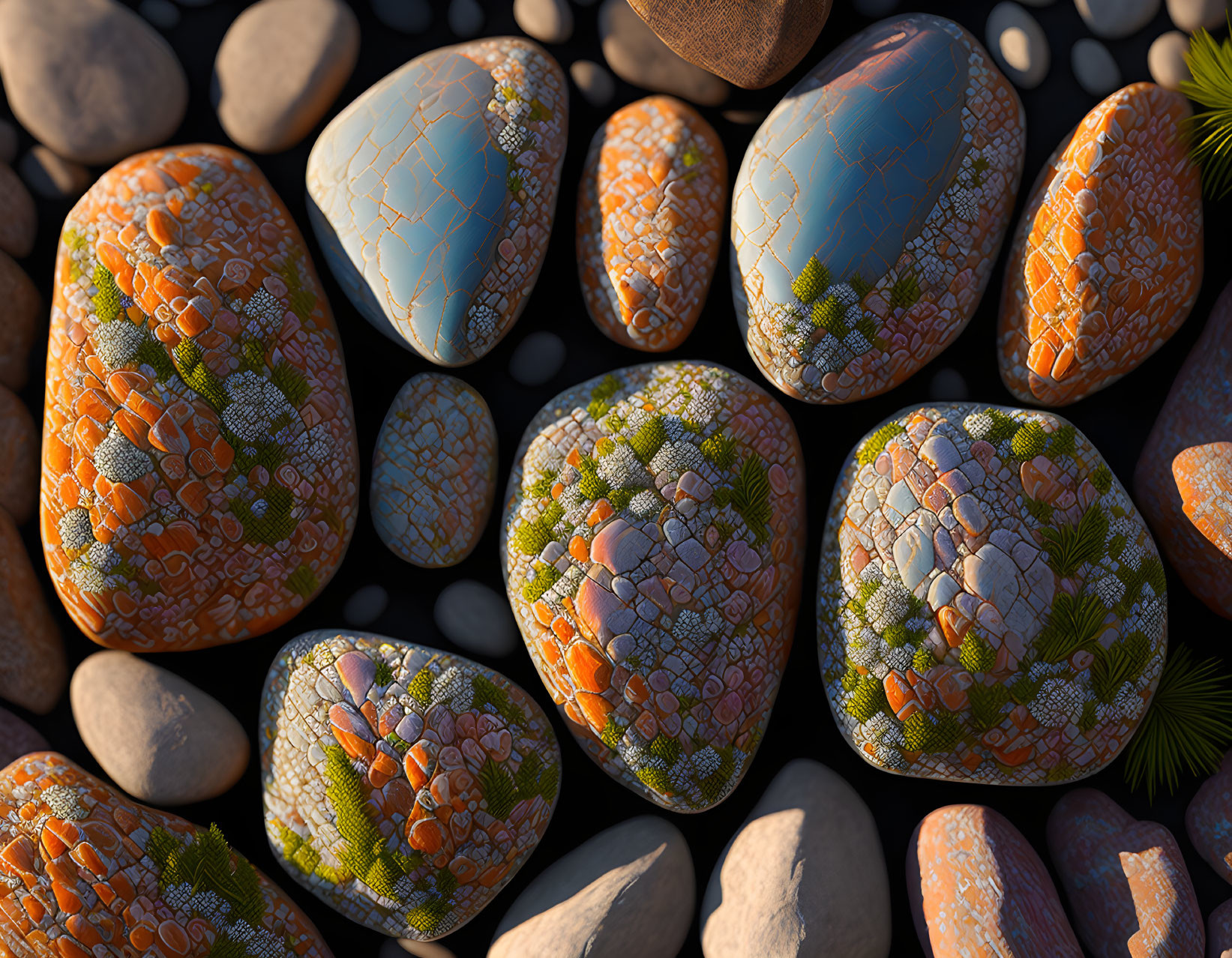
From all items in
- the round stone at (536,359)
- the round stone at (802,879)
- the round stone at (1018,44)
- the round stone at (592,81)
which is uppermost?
the round stone at (592,81)

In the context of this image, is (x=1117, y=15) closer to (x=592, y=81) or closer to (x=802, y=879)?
(x=592, y=81)

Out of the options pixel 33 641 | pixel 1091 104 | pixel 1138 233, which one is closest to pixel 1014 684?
pixel 1138 233

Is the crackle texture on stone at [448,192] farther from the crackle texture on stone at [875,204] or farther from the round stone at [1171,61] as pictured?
the round stone at [1171,61]

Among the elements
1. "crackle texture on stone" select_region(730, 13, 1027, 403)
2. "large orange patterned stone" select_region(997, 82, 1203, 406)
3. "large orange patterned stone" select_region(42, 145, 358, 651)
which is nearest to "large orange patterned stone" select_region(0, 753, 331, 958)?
"large orange patterned stone" select_region(42, 145, 358, 651)

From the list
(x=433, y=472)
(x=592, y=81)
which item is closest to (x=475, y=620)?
(x=433, y=472)

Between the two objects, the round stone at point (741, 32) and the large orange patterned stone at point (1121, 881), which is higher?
the round stone at point (741, 32)

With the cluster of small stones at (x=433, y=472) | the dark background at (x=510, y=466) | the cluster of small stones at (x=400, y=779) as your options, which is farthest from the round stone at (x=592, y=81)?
the cluster of small stones at (x=400, y=779)
